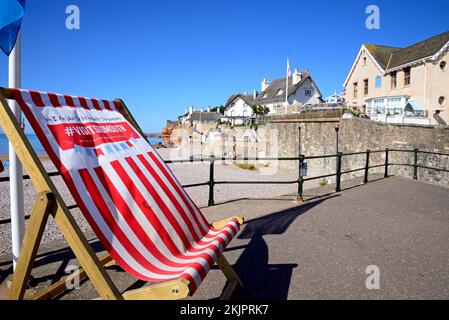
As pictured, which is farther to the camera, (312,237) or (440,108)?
(440,108)

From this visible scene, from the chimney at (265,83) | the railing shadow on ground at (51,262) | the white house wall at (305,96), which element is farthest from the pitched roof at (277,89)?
the railing shadow on ground at (51,262)

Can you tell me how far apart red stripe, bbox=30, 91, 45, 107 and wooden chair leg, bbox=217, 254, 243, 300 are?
164cm

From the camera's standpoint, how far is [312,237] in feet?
12.7

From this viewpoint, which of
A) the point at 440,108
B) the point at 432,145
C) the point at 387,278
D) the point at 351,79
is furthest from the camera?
the point at 351,79

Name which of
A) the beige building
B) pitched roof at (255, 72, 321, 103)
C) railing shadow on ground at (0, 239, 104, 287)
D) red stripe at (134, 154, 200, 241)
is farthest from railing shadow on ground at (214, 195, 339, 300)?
pitched roof at (255, 72, 321, 103)

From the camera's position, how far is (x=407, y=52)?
2448cm

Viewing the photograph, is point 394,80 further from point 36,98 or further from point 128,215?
point 36,98

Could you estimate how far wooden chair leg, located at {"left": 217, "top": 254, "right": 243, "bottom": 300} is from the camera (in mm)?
2287

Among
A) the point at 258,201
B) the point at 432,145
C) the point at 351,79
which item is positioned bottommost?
the point at 258,201

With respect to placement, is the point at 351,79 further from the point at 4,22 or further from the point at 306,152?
the point at 4,22

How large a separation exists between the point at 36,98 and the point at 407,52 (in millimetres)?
29036

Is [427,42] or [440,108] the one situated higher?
[427,42]

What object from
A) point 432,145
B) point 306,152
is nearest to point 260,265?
point 432,145
